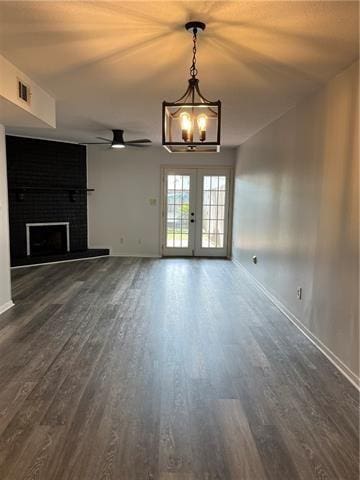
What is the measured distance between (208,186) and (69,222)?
323 centimetres

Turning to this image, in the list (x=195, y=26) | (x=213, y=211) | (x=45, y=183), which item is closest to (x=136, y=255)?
(x=213, y=211)

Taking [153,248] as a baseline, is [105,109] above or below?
above

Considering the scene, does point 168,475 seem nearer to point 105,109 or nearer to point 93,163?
point 105,109

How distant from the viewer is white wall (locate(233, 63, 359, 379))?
2.68 metres

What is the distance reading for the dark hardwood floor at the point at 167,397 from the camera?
1.80 m

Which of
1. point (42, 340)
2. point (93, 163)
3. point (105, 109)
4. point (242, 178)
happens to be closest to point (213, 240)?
point (242, 178)

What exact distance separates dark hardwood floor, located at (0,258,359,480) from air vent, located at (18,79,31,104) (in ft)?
7.53

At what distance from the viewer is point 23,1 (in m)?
1.92

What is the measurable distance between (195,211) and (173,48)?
5337mm

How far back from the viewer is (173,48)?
2488 millimetres

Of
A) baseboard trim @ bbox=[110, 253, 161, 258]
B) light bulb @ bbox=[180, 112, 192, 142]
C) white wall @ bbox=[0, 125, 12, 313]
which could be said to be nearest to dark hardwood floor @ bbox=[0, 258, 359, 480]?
white wall @ bbox=[0, 125, 12, 313]

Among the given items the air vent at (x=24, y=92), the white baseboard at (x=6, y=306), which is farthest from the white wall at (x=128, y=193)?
the air vent at (x=24, y=92)

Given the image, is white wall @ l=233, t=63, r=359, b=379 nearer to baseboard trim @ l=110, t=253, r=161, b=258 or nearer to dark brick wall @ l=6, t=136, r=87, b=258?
baseboard trim @ l=110, t=253, r=161, b=258

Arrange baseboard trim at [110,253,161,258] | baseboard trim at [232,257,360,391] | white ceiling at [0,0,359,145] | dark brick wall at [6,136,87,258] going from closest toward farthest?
white ceiling at [0,0,359,145]
baseboard trim at [232,257,360,391]
dark brick wall at [6,136,87,258]
baseboard trim at [110,253,161,258]
